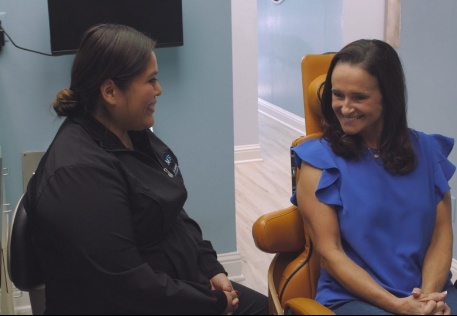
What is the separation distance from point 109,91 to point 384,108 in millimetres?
749

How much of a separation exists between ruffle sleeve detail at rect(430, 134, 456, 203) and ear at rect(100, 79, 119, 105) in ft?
2.99

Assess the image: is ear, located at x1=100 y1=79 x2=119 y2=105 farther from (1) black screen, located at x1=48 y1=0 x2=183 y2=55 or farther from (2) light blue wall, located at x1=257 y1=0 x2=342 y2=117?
(2) light blue wall, located at x1=257 y1=0 x2=342 y2=117

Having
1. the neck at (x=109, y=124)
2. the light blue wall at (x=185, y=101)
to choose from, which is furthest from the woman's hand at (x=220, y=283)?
the light blue wall at (x=185, y=101)

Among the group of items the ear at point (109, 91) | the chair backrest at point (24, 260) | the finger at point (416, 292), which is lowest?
the finger at point (416, 292)

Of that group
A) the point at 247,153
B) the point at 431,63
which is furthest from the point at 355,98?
the point at 247,153

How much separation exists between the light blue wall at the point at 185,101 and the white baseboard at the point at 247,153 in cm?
213

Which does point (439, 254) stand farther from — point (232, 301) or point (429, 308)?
point (232, 301)

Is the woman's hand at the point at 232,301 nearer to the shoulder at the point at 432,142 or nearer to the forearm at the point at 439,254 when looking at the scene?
the forearm at the point at 439,254

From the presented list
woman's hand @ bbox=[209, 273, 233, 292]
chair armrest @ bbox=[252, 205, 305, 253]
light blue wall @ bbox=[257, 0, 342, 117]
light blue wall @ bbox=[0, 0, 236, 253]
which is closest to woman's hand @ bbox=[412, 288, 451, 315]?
chair armrest @ bbox=[252, 205, 305, 253]

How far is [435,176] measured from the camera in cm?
180

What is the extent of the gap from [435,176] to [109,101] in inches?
36.5

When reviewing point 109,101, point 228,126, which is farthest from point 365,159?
point 228,126

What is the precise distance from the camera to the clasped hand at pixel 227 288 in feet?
5.48

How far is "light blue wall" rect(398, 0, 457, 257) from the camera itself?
2.77m
